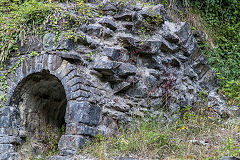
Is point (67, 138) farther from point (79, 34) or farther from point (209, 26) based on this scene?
point (209, 26)

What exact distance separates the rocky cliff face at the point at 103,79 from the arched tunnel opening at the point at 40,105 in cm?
2

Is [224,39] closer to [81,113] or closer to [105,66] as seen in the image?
[105,66]

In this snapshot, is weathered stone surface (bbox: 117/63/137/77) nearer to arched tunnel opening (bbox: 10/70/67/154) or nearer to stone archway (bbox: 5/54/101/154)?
stone archway (bbox: 5/54/101/154)

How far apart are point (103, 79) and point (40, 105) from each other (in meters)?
1.66

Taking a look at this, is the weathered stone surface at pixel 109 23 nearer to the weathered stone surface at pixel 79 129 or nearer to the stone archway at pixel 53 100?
the stone archway at pixel 53 100

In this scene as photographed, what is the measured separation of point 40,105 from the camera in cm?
607

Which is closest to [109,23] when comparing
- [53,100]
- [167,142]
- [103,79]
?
[103,79]

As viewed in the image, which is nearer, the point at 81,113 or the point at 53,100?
the point at 81,113

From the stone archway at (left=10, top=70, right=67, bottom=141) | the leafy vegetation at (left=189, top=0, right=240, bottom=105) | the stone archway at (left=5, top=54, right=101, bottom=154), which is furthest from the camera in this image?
the leafy vegetation at (left=189, top=0, right=240, bottom=105)

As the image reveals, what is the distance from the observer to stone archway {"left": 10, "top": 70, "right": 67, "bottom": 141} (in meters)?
5.59

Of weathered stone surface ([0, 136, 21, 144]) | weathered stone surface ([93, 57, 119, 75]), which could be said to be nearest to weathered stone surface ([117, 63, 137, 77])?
weathered stone surface ([93, 57, 119, 75])

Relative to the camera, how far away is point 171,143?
4.56 m

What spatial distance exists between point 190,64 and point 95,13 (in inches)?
100.0

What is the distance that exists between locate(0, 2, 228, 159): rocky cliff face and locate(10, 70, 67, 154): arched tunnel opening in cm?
2
